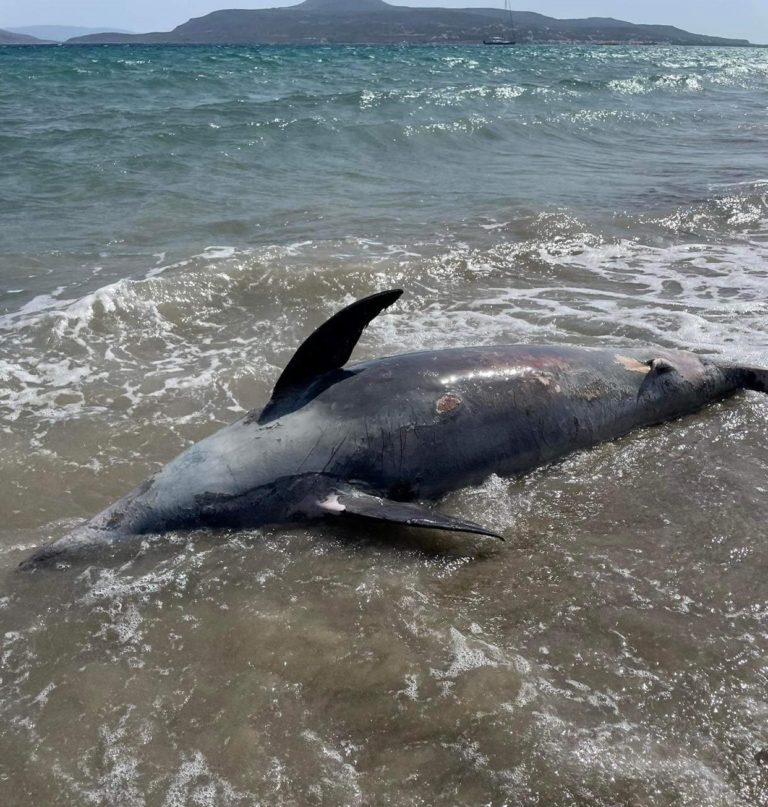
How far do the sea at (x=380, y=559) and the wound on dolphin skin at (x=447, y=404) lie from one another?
0.50 meters

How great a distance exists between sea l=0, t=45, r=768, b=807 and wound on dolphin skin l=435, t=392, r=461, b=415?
1.63ft

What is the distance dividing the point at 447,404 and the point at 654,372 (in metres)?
1.59

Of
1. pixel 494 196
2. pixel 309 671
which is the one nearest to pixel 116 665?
pixel 309 671

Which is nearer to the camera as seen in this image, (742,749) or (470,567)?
(742,749)

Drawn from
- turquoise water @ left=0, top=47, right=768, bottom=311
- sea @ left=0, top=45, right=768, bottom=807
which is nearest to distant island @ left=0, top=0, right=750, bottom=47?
turquoise water @ left=0, top=47, right=768, bottom=311

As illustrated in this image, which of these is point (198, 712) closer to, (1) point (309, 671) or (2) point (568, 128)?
(1) point (309, 671)

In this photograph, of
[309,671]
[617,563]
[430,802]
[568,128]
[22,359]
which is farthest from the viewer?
[568,128]

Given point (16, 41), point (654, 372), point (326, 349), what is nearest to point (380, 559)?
point (326, 349)

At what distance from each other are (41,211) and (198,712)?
9657mm

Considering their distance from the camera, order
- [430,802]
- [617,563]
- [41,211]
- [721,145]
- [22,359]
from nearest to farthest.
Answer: [430,802] < [617,563] < [22,359] < [41,211] < [721,145]

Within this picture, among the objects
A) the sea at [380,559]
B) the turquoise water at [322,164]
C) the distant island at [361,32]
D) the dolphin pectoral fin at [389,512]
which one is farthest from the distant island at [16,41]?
the dolphin pectoral fin at [389,512]

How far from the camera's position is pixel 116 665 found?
327 cm

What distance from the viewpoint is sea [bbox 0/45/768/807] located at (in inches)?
109

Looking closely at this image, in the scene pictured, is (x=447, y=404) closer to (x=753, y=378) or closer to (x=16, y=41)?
(x=753, y=378)
